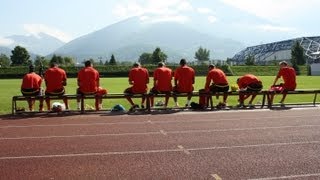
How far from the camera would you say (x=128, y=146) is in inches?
367

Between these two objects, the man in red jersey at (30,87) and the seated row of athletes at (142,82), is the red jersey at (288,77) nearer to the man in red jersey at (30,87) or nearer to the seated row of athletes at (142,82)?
the seated row of athletes at (142,82)

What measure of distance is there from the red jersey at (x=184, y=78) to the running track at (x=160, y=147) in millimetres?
2546

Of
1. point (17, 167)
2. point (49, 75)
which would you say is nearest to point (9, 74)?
point (49, 75)

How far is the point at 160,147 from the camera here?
363 inches

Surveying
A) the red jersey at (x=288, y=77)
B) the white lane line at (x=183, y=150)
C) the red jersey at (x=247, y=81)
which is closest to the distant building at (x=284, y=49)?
the red jersey at (x=288, y=77)

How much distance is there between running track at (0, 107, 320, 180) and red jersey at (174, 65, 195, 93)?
2546 mm

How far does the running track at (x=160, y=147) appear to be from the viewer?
7277 mm

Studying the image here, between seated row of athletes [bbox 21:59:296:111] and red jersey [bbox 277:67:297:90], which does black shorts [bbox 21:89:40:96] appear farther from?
red jersey [bbox 277:67:297:90]

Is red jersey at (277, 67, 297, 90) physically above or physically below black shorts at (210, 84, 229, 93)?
above

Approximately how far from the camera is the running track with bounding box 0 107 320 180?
728cm

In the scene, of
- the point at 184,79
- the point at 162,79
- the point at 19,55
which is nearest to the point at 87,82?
the point at 162,79

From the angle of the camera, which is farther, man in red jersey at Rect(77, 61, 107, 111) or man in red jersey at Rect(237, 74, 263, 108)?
man in red jersey at Rect(237, 74, 263, 108)

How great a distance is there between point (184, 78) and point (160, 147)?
745cm

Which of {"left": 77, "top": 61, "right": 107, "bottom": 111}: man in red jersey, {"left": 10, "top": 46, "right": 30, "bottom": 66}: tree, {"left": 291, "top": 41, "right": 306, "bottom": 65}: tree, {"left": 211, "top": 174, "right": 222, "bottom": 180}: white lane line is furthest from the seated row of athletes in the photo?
{"left": 10, "top": 46, "right": 30, "bottom": 66}: tree
